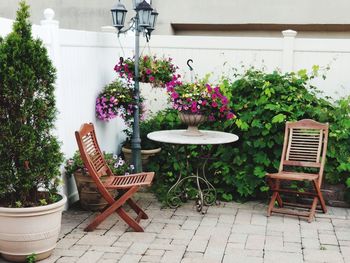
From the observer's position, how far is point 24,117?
4.63m

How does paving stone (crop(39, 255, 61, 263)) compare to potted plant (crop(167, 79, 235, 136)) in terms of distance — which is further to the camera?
potted plant (crop(167, 79, 235, 136))

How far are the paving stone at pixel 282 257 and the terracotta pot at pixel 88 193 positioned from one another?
204 centimetres

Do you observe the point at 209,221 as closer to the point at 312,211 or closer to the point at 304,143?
the point at 312,211

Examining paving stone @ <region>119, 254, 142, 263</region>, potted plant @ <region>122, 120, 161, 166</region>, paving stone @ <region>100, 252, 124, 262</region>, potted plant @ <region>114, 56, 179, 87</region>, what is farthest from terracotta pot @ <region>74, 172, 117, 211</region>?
potted plant @ <region>114, 56, 179, 87</region>

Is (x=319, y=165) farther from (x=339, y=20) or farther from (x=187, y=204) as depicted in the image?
(x=339, y=20)

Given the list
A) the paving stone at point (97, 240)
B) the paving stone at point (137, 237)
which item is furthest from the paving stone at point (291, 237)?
the paving stone at point (97, 240)

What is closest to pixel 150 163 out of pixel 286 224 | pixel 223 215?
pixel 223 215

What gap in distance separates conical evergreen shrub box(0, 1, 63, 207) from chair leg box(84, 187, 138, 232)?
93 centimetres

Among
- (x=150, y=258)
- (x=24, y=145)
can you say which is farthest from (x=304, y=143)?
(x=24, y=145)

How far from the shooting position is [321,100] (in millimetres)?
7141

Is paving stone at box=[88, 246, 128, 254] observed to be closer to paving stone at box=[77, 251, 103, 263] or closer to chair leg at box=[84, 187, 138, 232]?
paving stone at box=[77, 251, 103, 263]

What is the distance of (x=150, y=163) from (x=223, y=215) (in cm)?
155

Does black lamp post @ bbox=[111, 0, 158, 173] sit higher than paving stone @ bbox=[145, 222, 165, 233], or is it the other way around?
black lamp post @ bbox=[111, 0, 158, 173]

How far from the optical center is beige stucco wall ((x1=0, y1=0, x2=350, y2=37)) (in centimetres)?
1160
